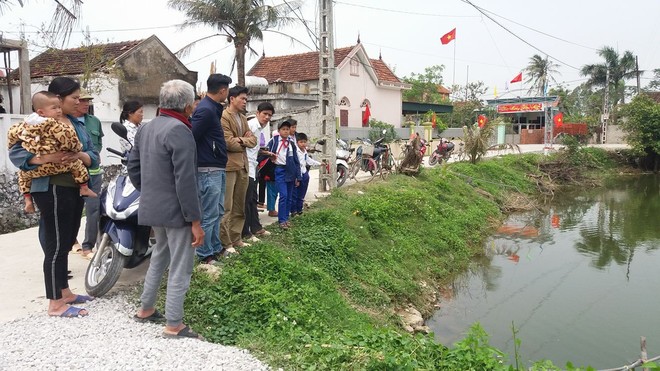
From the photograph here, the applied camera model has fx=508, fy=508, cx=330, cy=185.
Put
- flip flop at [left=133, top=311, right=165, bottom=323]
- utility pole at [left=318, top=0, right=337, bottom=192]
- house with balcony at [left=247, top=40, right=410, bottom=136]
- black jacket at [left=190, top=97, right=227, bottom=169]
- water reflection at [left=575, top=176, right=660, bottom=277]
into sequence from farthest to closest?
house with balcony at [left=247, top=40, right=410, bottom=136] → water reflection at [left=575, top=176, right=660, bottom=277] → utility pole at [left=318, top=0, right=337, bottom=192] → black jacket at [left=190, top=97, right=227, bottom=169] → flip flop at [left=133, top=311, right=165, bottom=323]

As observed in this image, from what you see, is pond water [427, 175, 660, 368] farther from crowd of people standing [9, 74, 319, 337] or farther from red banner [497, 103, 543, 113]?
red banner [497, 103, 543, 113]

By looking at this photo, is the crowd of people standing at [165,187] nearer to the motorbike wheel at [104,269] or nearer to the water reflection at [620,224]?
the motorbike wheel at [104,269]

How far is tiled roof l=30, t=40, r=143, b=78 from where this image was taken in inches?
608

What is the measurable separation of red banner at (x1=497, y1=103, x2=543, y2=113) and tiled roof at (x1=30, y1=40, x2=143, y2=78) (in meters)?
25.8

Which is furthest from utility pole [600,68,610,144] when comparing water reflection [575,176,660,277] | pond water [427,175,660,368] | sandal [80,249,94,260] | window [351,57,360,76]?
sandal [80,249,94,260]

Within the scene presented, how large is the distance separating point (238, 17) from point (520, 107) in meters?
23.9

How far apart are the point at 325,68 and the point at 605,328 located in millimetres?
5735

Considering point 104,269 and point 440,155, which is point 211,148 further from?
point 440,155

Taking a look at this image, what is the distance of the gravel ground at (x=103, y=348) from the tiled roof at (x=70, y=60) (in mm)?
12923

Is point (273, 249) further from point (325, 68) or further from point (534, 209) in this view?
point (534, 209)

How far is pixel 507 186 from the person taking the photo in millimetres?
15438

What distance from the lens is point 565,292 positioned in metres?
7.60

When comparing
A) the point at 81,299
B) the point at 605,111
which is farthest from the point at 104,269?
the point at 605,111

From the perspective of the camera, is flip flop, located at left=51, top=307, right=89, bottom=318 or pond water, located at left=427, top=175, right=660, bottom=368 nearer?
flip flop, located at left=51, top=307, right=89, bottom=318
